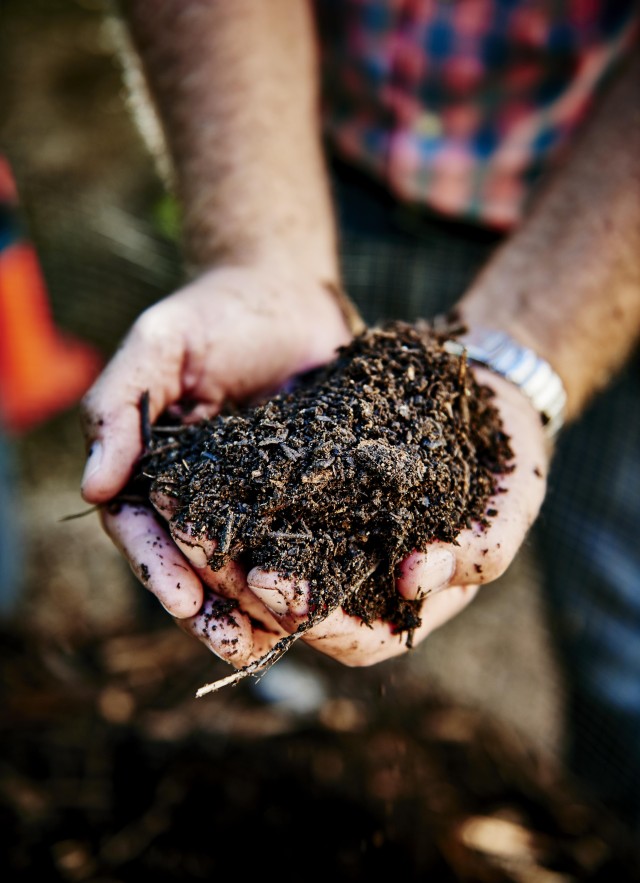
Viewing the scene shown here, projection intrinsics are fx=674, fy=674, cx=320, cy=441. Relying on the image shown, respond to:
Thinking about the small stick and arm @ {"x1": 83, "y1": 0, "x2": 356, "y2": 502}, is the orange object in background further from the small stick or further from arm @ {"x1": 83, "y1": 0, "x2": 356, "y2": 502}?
the small stick

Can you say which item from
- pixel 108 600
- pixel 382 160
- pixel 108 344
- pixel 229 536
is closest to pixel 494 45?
pixel 382 160

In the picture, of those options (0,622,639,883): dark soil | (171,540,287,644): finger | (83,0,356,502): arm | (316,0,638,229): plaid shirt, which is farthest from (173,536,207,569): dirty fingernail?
(316,0,638,229): plaid shirt

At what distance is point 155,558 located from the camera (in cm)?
111

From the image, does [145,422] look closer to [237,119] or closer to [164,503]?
[164,503]

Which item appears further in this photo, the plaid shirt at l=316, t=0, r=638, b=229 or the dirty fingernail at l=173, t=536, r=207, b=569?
the plaid shirt at l=316, t=0, r=638, b=229

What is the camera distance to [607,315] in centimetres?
166

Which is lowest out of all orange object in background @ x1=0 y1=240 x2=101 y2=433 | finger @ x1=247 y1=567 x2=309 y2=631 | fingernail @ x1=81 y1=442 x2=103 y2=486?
orange object in background @ x1=0 y1=240 x2=101 y2=433

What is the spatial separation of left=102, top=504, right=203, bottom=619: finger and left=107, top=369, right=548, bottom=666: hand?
0.03m

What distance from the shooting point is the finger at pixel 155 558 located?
1082 millimetres

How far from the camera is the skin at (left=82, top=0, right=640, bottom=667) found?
1.13 m

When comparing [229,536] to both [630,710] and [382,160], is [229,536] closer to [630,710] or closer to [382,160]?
[382,160]

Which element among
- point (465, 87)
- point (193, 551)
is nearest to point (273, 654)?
point (193, 551)

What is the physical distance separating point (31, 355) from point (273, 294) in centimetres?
200

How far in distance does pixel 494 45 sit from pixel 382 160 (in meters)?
0.39
